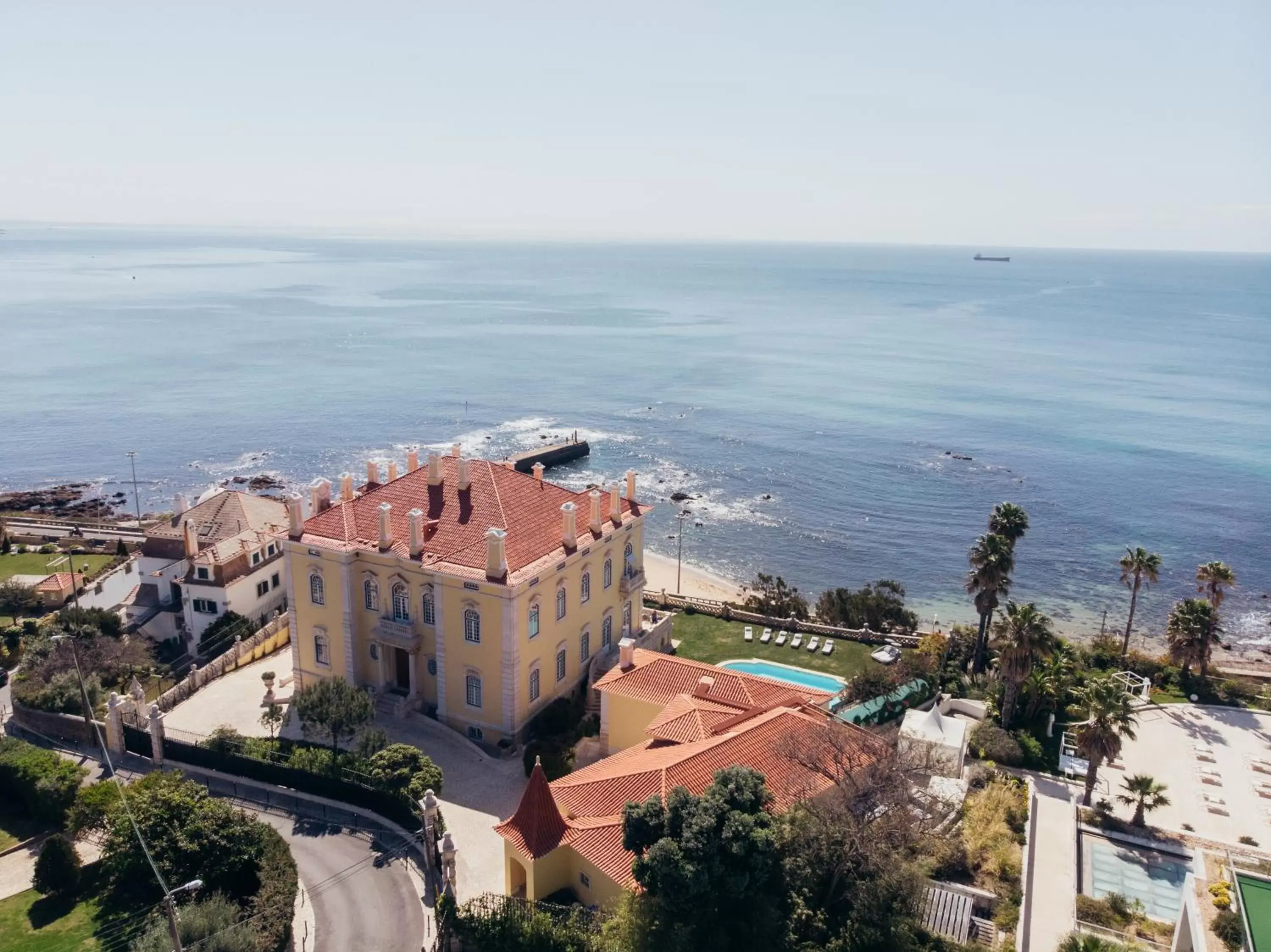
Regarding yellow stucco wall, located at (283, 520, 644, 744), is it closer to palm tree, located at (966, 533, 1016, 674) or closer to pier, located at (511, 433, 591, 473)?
palm tree, located at (966, 533, 1016, 674)

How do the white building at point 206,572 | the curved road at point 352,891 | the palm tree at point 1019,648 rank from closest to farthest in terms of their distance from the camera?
the curved road at point 352,891
the palm tree at point 1019,648
the white building at point 206,572

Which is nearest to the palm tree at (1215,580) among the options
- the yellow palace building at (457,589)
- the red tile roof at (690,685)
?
the red tile roof at (690,685)

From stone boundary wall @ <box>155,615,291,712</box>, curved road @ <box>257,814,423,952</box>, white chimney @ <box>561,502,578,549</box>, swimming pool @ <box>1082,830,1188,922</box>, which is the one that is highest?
white chimney @ <box>561,502,578,549</box>

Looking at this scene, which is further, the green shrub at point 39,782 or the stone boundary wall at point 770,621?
the stone boundary wall at point 770,621

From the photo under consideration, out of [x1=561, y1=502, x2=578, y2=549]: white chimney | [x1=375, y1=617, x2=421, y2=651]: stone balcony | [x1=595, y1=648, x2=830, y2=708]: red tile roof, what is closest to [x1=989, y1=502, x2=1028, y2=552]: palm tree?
[x1=595, y1=648, x2=830, y2=708]: red tile roof

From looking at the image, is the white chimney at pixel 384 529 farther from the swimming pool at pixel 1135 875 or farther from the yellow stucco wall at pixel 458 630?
the swimming pool at pixel 1135 875

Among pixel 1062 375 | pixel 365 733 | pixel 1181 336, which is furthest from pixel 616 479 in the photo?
pixel 1181 336

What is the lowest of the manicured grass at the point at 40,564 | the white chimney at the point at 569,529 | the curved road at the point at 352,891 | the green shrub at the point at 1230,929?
the manicured grass at the point at 40,564
